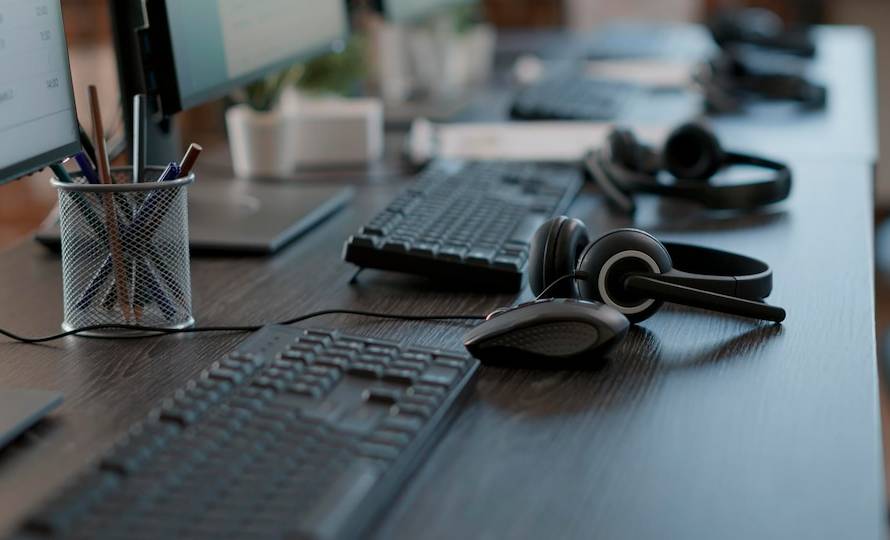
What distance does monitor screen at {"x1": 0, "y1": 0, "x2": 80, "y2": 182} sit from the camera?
0.78m

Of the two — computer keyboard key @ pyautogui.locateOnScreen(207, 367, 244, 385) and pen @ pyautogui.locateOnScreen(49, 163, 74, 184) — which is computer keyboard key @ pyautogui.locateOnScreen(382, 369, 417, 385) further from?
pen @ pyautogui.locateOnScreen(49, 163, 74, 184)

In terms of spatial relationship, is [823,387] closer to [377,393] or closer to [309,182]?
[377,393]

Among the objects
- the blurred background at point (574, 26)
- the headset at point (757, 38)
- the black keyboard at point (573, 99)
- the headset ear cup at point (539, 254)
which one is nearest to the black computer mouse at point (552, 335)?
the headset ear cup at point (539, 254)

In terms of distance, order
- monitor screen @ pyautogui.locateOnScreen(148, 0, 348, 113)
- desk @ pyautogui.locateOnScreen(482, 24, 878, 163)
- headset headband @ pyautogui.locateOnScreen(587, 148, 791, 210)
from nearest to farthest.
Answer: monitor screen @ pyautogui.locateOnScreen(148, 0, 348, 113) < headset headband @ pyautogui.locateOnScreen(587, 148, 791, 210) < desk @ pyautogui.locateOnScreen(482, 24, 878, 163)

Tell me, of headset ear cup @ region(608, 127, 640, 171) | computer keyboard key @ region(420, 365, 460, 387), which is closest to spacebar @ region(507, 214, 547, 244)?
headset ear cup @ region(608, 127, 640, 171)

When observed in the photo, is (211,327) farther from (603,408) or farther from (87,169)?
(603,408)

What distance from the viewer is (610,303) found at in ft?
2.82

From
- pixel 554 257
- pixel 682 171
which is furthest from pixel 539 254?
pixel 682 171

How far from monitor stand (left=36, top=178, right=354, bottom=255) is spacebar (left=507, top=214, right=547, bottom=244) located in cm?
24

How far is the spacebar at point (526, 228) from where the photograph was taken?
105 centimetres

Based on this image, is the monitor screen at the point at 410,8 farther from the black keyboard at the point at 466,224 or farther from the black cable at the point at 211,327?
the black cable at the point at 211,327

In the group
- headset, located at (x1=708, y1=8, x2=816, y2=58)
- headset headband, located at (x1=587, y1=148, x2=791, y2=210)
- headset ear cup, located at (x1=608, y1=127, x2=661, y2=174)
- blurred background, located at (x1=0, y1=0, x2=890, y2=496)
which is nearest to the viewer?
headset headband, located at (x1=587, y1=148, x2=791, y2=210)

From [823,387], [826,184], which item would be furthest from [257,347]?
[826,184]

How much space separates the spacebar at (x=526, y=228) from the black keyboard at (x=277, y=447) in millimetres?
309
